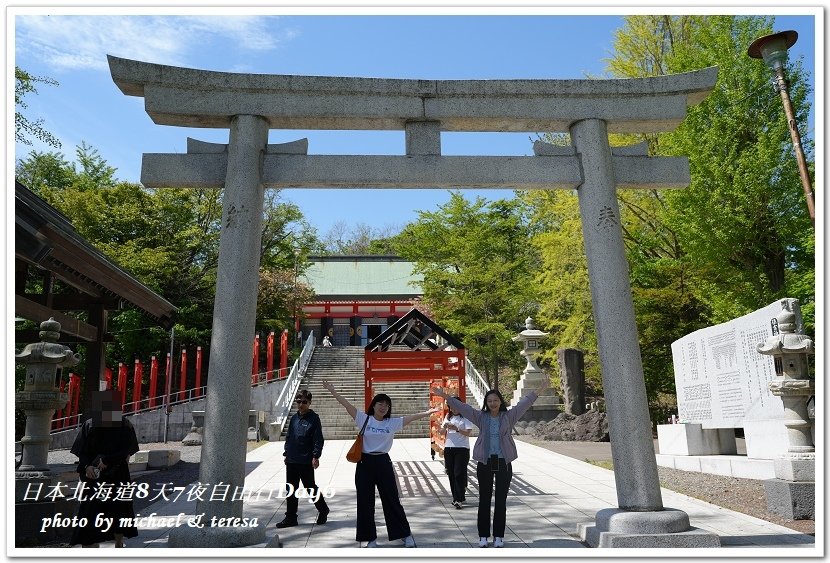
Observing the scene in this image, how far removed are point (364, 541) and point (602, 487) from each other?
5495mm

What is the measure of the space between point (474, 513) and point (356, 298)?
114 feet

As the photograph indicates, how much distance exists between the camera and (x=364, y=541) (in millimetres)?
6039

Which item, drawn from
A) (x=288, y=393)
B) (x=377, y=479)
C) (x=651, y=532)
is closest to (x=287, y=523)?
(x=377, y=479)

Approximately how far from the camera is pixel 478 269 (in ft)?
84.6

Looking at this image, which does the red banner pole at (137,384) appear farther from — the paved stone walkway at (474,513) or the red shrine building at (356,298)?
the red shrine building at (356,298)

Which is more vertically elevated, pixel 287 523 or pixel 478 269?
pixel 478 269

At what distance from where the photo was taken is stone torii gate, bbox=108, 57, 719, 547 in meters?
6.05

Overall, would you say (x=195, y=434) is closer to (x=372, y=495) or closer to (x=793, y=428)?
(x=372, y=495)

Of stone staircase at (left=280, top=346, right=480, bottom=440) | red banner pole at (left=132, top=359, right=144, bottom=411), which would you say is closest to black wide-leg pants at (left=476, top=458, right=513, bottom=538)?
stone staircase at (left=280, top=346, right=480, bottom=440)

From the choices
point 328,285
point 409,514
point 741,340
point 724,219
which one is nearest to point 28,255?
point 409,514

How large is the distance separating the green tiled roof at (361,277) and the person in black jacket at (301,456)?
3390cm

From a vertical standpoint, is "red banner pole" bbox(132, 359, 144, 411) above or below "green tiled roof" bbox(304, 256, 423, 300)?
below

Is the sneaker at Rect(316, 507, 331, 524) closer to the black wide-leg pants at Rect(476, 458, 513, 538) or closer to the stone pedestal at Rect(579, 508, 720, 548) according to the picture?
the black wide-leg pants at Rect(476, 458, 513, 538)

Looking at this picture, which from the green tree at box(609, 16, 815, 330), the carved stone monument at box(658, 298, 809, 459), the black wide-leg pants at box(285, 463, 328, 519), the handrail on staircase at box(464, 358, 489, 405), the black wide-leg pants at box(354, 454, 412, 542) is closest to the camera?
the black wide-leg pants at box(354, 454, 412, 542)
